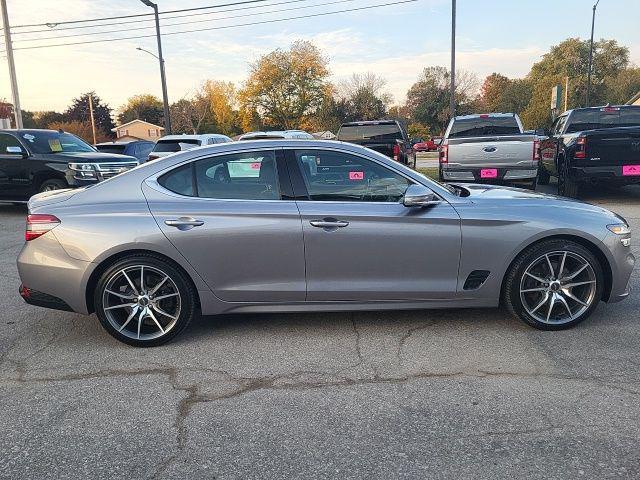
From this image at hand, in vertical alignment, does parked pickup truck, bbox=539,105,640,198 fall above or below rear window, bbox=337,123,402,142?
below

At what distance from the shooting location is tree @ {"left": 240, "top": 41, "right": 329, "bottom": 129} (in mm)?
50781

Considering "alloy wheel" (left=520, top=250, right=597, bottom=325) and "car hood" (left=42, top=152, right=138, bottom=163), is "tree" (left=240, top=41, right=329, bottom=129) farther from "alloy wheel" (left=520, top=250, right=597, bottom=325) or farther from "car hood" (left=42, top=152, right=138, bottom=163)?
"alloy wheel" (left=520, top=250, right=597, bottom=325)

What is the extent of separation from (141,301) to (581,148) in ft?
30.0

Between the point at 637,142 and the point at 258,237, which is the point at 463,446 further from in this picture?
the point at 637,142

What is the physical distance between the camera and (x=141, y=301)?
160 inches

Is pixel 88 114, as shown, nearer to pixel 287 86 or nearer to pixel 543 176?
pixel 287 86

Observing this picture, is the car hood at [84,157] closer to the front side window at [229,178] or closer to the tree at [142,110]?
the front side window at [229,178]

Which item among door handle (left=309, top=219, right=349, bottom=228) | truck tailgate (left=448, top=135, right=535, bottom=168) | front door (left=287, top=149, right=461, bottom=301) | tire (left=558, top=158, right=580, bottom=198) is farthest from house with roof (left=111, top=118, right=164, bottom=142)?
door handle (left=309, top=219, right=349, bottom=228)

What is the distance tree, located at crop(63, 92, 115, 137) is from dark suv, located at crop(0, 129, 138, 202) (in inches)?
2874

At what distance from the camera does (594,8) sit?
32.5 m

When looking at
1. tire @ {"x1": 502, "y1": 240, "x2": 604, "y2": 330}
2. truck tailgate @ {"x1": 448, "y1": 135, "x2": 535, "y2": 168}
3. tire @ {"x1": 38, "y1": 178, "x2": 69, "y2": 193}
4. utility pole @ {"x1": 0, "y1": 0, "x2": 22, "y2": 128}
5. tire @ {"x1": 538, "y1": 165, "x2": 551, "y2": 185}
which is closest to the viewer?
tire @ {"x1": 502, "y1": 240, "x2": 604, "y2": 330}

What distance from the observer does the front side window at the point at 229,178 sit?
162 inches

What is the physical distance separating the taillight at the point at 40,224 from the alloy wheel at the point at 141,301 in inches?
24.7

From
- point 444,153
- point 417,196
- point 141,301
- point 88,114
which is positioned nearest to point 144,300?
point 141,301
